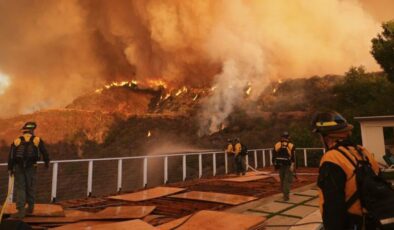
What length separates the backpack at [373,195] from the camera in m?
1.80

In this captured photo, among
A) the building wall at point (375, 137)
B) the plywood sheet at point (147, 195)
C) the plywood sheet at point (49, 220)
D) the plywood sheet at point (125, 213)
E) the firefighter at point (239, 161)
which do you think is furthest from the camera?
the building wall at point (375, 137)

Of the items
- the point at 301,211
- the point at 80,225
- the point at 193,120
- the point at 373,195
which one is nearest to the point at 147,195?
the point at 80,225

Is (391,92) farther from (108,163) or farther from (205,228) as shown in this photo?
(108,163)

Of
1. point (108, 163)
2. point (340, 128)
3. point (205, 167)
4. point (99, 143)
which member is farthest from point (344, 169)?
point (99, 143)

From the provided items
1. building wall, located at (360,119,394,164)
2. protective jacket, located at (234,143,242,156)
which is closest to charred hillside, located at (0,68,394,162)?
building wall, located at (360,119,394,164)

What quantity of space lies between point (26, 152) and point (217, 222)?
430 cm

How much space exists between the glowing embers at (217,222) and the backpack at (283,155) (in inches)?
129

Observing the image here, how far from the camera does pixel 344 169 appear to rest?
2051mm

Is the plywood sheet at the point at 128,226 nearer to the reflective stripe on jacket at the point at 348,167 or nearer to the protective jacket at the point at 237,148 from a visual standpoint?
the reflective stripe on jacket at the point at 348,167

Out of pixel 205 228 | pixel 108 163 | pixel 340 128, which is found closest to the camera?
pixel 340 128

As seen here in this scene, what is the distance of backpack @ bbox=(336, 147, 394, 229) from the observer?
5.90 feet

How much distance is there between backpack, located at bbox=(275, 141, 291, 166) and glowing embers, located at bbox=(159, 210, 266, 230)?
10.8ft

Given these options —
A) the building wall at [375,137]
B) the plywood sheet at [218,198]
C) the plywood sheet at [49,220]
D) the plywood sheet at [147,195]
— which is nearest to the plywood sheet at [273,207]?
the plywood sheet at [218,198]

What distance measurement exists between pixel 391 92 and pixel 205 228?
32392 mm
